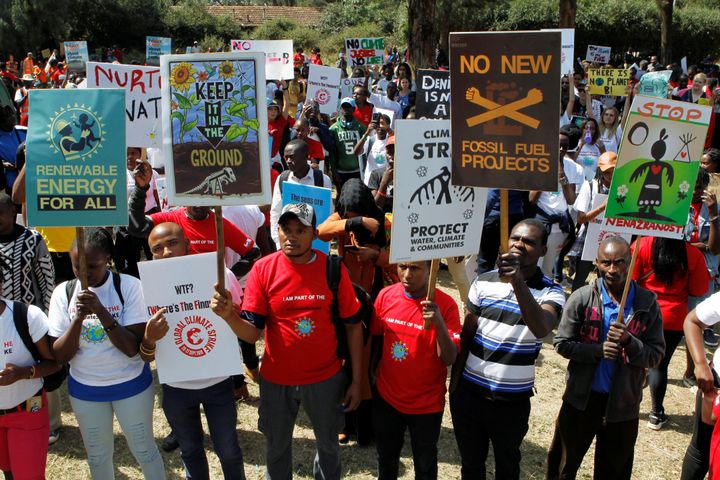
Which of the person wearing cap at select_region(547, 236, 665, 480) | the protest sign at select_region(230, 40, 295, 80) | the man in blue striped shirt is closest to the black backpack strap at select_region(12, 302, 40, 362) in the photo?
the man in blue striped shirt

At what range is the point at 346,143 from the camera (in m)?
9.85

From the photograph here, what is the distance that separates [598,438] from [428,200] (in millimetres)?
1946

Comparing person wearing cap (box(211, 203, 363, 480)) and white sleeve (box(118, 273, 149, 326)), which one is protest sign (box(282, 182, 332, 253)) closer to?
person wearing cap (box(211, 203, 363, 480))

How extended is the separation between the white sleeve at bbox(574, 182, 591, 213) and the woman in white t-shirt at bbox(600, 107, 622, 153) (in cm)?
320

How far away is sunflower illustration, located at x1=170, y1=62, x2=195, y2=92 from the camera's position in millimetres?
3495

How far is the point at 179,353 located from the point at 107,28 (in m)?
45.0

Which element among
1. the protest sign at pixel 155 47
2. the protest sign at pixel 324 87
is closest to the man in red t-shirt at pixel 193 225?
the protest sign at pixel 324 87

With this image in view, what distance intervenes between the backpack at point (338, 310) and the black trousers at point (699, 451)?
2.14 meters

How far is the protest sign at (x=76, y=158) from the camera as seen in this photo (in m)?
3.61

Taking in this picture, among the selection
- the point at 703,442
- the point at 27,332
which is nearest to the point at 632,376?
the point at 703,442

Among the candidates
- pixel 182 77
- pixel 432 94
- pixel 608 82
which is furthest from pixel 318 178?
pixel 608 82

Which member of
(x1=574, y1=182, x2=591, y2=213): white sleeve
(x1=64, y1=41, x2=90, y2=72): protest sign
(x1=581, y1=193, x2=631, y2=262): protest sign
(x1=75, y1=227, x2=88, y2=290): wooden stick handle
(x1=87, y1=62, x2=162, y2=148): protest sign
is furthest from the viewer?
(x1=64, y1=41, x2=90, y2=72): protest sign

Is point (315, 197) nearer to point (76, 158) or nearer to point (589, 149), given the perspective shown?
point (76, 158)

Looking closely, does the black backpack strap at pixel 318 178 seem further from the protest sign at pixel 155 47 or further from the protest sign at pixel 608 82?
the protest sign at pixel 155 47
